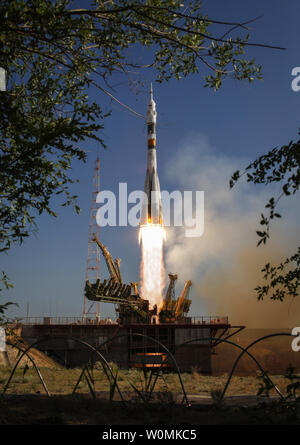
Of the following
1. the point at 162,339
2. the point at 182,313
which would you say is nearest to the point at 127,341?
the point at 162,339

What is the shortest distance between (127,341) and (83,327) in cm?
695

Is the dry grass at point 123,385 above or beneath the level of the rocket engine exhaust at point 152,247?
beneath

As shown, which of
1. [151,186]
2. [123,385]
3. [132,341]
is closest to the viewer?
[123,385]

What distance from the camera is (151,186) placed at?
210ft

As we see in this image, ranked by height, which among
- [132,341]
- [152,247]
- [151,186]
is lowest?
[132,341]

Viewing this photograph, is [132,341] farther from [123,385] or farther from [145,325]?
[123,385]

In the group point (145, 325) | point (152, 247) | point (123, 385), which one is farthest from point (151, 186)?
point (123, 385)

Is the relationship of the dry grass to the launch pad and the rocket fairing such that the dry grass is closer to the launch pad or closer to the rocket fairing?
the launch pad

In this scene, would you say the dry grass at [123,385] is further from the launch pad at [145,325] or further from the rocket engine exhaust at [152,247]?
the rocket engine exhaust at [152,247]

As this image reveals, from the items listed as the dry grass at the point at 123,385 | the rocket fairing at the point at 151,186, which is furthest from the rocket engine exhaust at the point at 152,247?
the dry grass at the point at 123,385

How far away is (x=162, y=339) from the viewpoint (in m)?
49.4

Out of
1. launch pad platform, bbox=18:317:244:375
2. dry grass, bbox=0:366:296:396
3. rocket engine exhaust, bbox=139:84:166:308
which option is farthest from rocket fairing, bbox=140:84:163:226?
dry grass, bbox=0:366:296:396

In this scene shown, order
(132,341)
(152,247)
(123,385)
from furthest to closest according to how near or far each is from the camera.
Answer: (152,247) → (132,341) → (123,385)

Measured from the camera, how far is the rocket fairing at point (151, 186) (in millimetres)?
60938
